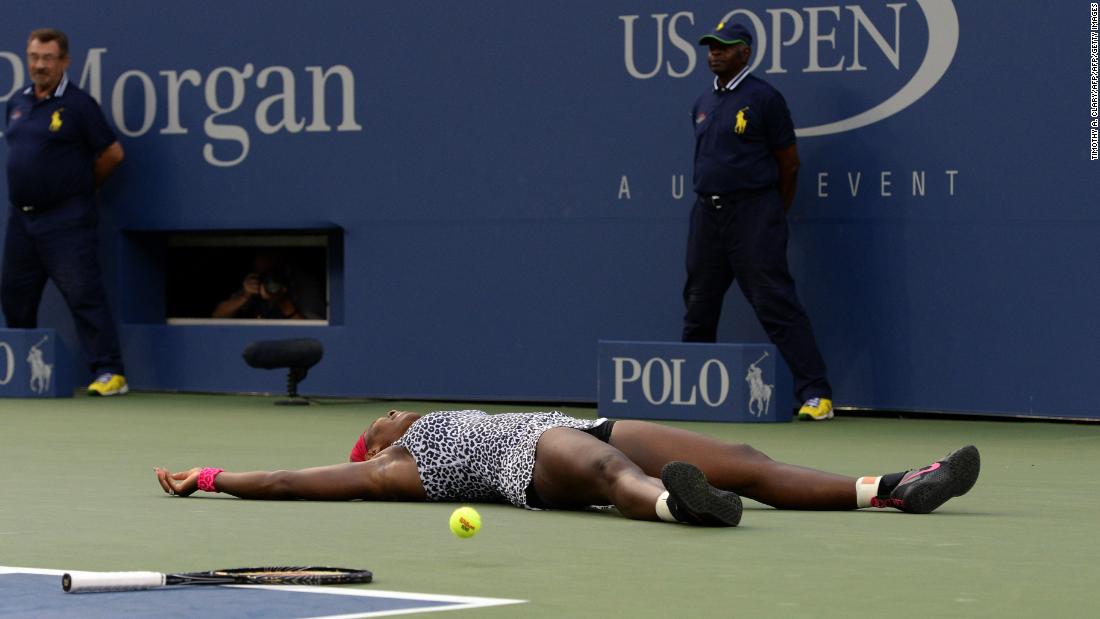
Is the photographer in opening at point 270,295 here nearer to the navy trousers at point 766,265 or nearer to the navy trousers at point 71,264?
the navy trousers at point 71,264

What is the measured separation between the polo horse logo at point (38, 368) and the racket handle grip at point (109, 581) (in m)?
8.52

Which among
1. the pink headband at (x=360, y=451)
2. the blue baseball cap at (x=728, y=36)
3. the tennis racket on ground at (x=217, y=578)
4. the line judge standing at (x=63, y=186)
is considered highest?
the blue baseball cap at (x=728, y=36)

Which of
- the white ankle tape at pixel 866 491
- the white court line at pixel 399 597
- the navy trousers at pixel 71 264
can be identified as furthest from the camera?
the navy trousers at pixel 71 264

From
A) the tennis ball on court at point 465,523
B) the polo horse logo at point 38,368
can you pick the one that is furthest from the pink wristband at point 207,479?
the polo horse logo at point 38,368

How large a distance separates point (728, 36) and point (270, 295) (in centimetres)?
415

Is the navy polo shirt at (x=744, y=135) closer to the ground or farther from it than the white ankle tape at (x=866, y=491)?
farther from it

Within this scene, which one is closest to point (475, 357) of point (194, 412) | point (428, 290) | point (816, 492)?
point (428, 290)

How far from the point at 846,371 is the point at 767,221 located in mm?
1131

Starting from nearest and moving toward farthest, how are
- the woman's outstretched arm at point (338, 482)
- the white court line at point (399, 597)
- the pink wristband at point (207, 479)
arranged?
1. the white court line at point (399, 597)
2. the woman's outstretched arm at point (338, 482)
3. the pink wristband at point (207, 479)

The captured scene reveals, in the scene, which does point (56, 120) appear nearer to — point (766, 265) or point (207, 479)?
point (766, 265)

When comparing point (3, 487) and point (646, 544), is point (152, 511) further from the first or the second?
point (646, 544)

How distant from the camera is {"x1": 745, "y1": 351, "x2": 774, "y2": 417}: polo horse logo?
10.9 m

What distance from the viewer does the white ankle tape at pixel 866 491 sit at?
20.9 feet

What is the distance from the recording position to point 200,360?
13508 mm
